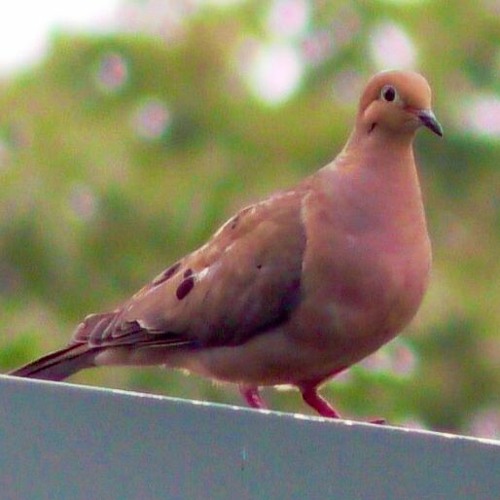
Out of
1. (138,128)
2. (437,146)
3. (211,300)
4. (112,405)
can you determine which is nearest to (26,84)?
(138,128)

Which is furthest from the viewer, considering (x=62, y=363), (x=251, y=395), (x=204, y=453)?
(x=251, y=395)

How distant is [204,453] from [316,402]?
1.95 meters

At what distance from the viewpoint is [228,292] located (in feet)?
12.3

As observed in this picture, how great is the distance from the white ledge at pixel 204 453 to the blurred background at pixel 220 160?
11.4ft

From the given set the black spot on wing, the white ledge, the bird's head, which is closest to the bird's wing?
the black spot on wing

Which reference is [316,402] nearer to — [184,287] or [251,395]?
[251,395]

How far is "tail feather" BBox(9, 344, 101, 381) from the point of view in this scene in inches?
142

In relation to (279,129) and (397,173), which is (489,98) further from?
(397,173)

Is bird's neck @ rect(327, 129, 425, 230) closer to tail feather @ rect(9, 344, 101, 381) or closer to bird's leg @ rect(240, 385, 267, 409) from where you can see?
bird's leg @ rect(240, 385, 267, 409)

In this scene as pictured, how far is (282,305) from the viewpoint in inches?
140

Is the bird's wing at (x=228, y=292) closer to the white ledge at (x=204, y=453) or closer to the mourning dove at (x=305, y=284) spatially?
the mourning dove at (x=305, y=284)

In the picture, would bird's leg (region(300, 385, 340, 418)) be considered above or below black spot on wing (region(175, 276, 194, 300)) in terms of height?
below

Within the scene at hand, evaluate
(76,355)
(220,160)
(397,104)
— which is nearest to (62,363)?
(76,355)

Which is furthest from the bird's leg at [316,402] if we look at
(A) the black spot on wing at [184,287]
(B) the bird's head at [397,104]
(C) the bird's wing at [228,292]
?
(B) the bird's head at [397,104]
